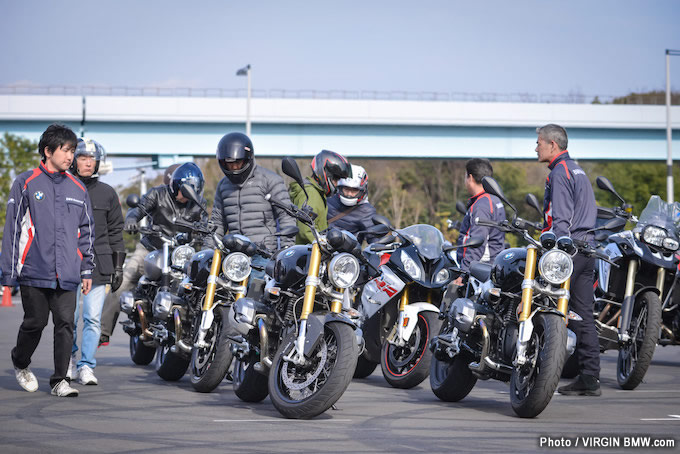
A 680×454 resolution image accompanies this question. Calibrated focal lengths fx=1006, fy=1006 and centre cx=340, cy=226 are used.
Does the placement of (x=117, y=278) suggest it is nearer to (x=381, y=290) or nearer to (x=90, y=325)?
(x=90, y=325)

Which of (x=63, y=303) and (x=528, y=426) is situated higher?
(x=63, y=303)

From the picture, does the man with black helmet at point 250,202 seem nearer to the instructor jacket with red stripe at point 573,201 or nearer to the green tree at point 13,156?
the instructor jacket with red stripe at point 573,201

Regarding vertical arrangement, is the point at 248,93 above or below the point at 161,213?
above

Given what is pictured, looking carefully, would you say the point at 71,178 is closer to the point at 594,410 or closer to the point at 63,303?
the point at 63,303

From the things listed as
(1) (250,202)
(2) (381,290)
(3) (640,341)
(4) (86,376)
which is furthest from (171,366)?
(3) (640,341)

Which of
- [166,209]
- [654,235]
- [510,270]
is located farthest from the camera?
[166,209]

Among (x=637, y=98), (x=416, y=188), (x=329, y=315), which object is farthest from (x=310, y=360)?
(x=416, y=188)

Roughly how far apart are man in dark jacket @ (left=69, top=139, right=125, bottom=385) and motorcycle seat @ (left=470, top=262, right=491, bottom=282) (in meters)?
3.28

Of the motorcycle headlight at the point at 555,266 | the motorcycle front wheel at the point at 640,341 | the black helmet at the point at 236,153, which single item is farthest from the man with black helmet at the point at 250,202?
the motorcycle front wheel at the point at 640,341

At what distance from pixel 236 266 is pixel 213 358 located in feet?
2.45

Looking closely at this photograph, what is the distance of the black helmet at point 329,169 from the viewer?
906cm

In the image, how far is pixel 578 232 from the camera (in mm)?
7871

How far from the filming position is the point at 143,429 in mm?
6105

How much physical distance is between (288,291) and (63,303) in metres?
Result: 1.94
